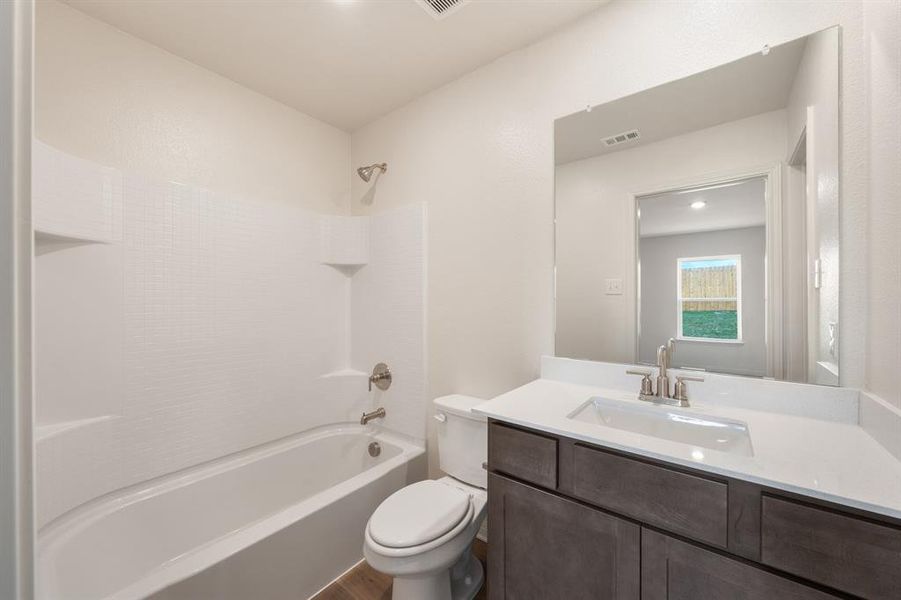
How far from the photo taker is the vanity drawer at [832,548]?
679 millimetres

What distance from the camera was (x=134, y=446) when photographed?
1639 millimetres

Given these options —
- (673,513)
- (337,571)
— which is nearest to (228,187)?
(337,571)

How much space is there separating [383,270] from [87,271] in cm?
139

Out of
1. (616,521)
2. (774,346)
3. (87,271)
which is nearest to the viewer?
(616,521)

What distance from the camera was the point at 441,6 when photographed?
1528mm

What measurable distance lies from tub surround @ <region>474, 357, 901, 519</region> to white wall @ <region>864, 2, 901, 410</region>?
0.11 m

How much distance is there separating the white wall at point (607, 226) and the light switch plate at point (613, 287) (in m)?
0.02

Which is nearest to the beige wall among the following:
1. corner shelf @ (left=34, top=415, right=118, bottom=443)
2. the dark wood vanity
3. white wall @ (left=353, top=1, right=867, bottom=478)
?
white wall @ (left=353, top=1, right=867, bottom=478)

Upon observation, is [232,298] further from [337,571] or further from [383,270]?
[337,571]

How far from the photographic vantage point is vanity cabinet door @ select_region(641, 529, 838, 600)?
77 centimetres

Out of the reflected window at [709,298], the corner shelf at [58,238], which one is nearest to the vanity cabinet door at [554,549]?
the reflected window at [709,298]

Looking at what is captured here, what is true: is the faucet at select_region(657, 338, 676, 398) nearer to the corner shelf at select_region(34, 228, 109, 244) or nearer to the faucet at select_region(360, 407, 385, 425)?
the faucet at select_region(360, 407, 385, 425)

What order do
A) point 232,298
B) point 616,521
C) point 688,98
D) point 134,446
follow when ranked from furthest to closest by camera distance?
point 232,298 < point 134,446 < point 688,98 < point 616,521

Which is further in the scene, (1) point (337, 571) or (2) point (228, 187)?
(2) point (228, 187)
